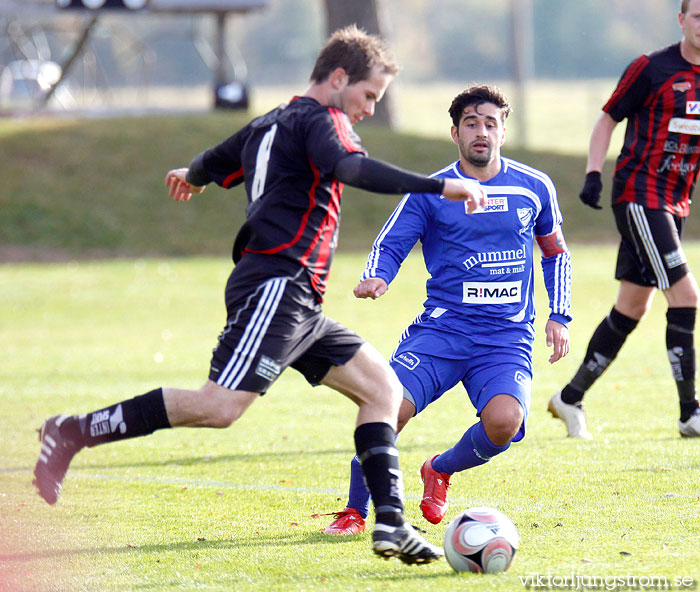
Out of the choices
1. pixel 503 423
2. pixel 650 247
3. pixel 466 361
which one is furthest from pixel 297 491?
pixel 650 247

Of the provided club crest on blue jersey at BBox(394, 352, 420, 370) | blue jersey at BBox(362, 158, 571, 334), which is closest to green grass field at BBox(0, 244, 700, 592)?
club crest on blue jersey at BBox(394, 352, 420, 370)

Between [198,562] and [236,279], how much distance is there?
3.89 ft

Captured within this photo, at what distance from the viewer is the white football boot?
756 centimetres

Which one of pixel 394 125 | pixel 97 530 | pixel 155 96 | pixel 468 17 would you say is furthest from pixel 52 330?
pixel 468 17

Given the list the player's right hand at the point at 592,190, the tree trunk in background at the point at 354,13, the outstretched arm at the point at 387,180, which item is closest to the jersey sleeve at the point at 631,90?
the player's right hand at the point at 592,190

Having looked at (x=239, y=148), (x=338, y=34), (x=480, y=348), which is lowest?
(x=480, y=348)

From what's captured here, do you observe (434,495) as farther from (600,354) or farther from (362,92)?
(600,354)

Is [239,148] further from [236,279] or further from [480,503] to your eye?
[480,503]

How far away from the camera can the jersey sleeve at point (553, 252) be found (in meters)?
5.72

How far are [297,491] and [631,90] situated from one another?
331 centimetres

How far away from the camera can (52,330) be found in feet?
53.1

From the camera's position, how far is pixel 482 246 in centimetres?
560

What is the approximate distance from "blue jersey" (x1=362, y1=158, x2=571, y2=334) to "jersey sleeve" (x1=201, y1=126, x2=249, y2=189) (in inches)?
31.2

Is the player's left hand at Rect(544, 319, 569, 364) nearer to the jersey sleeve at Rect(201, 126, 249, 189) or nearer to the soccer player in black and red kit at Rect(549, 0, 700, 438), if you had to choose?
the jersey sleeve at Rect(201, 126, 249, 189)
